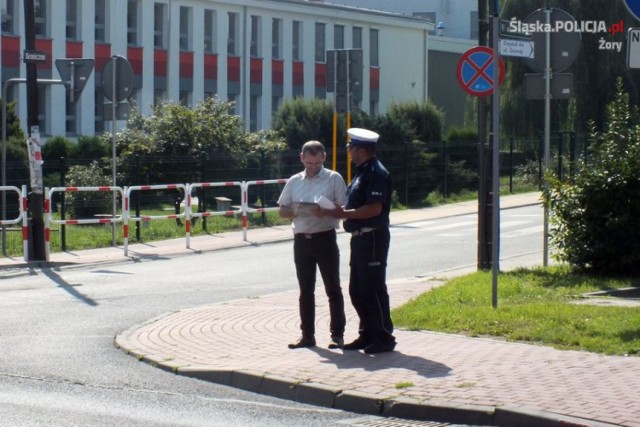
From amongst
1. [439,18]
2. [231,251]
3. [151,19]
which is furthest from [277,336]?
[439,18]

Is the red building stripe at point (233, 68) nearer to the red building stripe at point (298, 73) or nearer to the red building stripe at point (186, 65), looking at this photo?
the red building stripe at point (186, 65)

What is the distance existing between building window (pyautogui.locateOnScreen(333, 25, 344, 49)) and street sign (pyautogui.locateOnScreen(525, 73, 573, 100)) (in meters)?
43.0

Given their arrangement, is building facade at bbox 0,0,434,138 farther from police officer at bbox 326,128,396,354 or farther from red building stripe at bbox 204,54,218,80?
police officer at bbox 326,128,396,354

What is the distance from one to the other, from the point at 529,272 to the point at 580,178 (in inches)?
54.9

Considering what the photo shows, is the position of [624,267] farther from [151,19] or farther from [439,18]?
[439,18]

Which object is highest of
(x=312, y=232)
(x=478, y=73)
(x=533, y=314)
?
(x=478, y=73)

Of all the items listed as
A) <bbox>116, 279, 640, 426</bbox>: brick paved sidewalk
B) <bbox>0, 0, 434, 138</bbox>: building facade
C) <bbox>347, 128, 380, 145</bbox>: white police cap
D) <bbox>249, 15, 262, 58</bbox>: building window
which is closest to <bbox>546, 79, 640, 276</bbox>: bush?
<bbox>116, 279, 640, 426</bbox>: brick paved sidewalk

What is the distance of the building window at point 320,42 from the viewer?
190 ft

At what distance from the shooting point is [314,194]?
10078 millimetres

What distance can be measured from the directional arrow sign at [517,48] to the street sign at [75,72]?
874 cm

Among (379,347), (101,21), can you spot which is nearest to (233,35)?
(101,21)

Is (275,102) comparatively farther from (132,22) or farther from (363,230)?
(363,230)

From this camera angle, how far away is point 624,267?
48.3 ft

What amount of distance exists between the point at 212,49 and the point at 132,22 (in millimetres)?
4367
